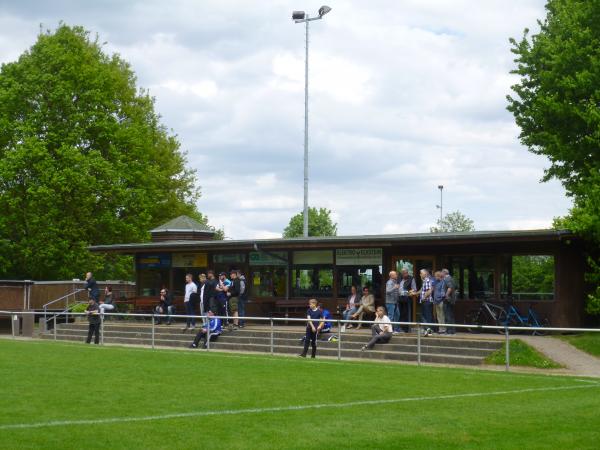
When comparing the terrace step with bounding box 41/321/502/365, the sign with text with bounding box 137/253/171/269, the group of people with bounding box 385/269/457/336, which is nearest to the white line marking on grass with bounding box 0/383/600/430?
the terrace step with bounding box 41/321/502/365

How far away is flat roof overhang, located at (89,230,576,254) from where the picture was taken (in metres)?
26.8

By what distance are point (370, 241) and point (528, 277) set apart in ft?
15.6

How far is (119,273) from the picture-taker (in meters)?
50.2

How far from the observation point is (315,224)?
91.1 meters

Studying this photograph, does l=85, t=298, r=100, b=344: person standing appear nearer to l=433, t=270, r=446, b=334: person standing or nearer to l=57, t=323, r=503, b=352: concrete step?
l=57, t=323, r=503, b=352: concrete step

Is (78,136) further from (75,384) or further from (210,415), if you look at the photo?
(210,415)

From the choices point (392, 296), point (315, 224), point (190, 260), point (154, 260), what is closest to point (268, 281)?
point (190, 260)

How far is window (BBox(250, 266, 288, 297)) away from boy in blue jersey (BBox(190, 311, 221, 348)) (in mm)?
6479

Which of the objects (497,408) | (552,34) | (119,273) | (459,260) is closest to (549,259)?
(459,260)

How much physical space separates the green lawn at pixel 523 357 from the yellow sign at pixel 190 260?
620 inches

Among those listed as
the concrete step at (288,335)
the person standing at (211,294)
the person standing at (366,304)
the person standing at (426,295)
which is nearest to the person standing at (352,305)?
the person standing at (366,304)

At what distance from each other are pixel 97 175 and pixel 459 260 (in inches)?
824

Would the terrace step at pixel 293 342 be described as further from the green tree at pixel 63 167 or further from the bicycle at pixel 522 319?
the green tree at pixel 63 167

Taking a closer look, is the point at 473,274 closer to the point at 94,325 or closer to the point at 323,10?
the point at 94,325
